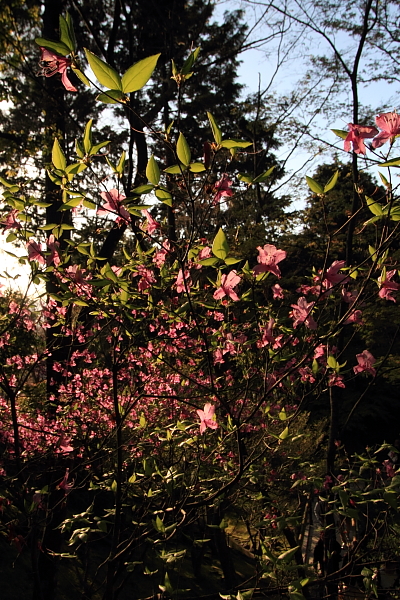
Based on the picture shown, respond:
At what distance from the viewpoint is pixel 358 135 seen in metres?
1.38

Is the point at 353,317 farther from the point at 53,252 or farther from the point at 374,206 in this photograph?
the point at 53,252

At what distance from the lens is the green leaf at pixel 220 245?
1.37 metres

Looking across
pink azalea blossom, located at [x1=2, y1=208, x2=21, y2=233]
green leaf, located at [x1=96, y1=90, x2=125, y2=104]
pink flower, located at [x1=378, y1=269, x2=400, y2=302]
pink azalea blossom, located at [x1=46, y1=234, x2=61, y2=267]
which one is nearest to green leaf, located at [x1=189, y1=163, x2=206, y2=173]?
green leaf, located at [x1=96, y1=90, x2=125, y2=104]

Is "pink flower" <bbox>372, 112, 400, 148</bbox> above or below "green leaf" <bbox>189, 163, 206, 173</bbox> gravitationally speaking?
above

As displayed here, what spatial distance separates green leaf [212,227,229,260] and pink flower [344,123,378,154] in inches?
18.6

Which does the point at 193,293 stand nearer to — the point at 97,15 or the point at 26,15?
the point at 26,15

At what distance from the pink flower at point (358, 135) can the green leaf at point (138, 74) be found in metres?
0.65

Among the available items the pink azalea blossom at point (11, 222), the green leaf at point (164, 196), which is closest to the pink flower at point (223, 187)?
the green leaf at point (164, 196)

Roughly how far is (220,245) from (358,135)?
1.73ft

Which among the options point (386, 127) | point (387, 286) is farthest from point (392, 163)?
point (387, 286)

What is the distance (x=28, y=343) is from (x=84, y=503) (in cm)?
333

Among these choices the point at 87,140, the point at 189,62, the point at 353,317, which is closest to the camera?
the point at 189,62

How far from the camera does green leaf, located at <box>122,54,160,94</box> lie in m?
0.99

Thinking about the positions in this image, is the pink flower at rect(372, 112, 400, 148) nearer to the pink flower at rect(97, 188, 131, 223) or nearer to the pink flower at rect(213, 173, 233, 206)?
the pink flower at rect(213, 173, 233, 206)
